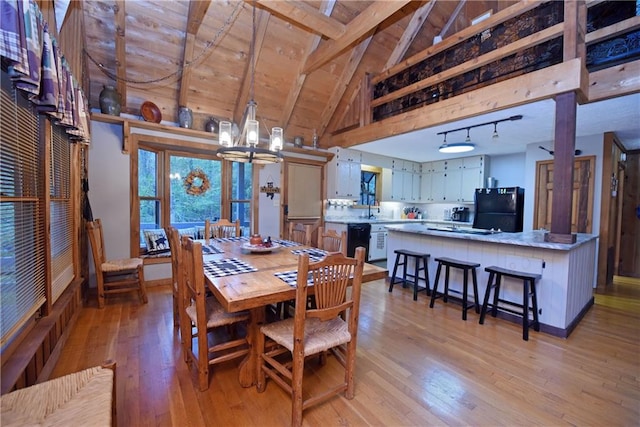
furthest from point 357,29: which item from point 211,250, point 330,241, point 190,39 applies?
point 211,250

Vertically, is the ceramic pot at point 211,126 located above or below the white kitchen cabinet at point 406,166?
above

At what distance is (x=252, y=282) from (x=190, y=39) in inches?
135

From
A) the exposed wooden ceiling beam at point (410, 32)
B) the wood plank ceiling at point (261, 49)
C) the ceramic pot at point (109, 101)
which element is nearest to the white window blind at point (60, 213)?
the ceramic pot at point (109, 101)

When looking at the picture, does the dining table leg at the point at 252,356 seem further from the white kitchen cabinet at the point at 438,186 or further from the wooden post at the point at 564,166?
the white kitchen cabinet at the point at 438,186

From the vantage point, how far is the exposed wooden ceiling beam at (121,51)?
3.05 m

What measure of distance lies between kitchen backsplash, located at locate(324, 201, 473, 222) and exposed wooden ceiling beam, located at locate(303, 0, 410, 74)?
285 centimetres

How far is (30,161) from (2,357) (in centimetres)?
116

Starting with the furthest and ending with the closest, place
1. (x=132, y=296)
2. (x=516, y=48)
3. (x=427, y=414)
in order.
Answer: (x=132, y=296), (x=516, y=48), (x=427, y=414)

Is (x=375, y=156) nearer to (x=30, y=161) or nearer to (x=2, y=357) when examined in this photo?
(x=30, y=161)

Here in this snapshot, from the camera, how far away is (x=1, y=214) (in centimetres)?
141

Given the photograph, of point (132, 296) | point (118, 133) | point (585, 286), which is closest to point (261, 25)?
point (118, 133)

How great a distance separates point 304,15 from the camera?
3.08 m

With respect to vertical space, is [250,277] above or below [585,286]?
above

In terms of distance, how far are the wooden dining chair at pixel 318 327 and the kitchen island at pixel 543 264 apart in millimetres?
2087
